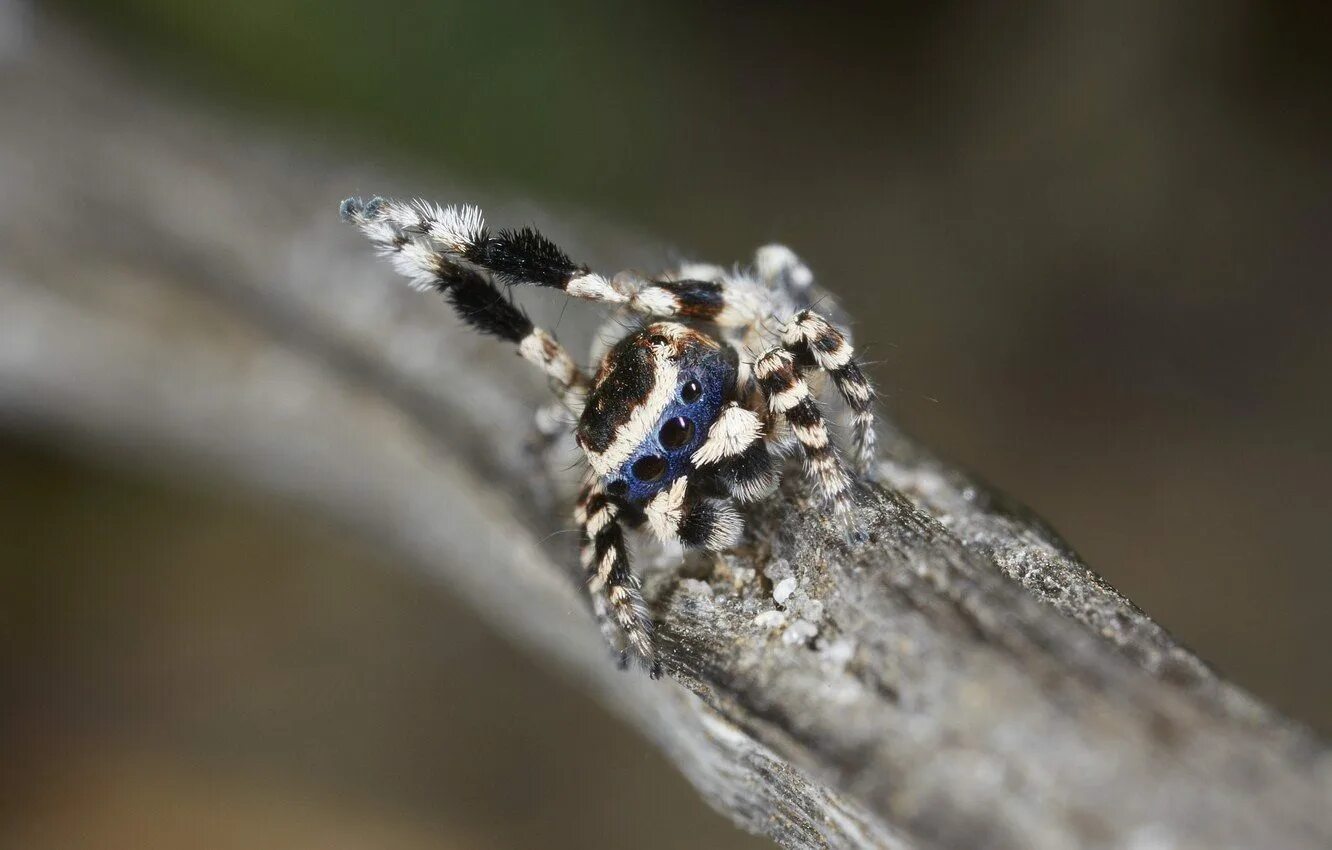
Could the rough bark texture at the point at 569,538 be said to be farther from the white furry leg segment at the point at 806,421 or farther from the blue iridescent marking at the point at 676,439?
the blue iridescent marking at the point at 676,439

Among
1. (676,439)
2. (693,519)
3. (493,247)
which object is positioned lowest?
(693,519)

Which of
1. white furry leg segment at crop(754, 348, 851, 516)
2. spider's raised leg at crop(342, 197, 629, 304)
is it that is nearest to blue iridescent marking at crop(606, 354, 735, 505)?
white furry leg segment at crop(754, 348, 851, 516)

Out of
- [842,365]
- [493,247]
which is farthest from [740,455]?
[493,247]

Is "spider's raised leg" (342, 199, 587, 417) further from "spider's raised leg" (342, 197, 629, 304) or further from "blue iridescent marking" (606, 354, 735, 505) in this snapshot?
"blue iridescent marking" (606, 354, 735, 505)

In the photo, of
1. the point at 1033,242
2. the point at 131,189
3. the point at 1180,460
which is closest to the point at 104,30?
the point at 131,189

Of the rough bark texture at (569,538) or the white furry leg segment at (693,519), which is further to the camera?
the white furry leg segment at (693,519)

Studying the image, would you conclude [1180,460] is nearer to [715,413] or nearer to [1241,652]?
[1241,652]

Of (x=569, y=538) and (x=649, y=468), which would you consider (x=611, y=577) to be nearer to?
(x=649, y=468)

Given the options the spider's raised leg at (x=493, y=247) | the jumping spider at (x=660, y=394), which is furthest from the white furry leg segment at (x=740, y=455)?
the spider's raised leg at (x=493, y=247)
